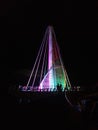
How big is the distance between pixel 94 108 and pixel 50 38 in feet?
12.6

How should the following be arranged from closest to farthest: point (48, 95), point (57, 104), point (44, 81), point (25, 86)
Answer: point (57, 104) → point (48, 95) → point (25, 86) → point (44, 81)

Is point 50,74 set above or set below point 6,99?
above

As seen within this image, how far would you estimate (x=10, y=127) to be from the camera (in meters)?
4.20

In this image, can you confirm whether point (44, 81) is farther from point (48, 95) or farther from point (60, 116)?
point (60, 116)

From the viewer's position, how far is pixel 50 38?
26.6 feet

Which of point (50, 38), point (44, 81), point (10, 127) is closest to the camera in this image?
point (10, 127)

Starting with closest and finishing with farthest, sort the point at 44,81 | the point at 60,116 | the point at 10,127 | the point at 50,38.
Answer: the point at 10,127 < the point at 60,116 < the point at 44,81 < the point at 50,38

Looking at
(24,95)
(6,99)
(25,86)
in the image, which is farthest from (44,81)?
(6,99)

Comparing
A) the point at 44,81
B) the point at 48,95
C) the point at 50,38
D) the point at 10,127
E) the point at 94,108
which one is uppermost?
the point at 50,38

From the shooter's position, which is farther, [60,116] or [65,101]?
[65,101]


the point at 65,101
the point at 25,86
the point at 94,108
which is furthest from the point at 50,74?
the point at 94,108

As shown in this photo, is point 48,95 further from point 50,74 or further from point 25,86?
point 50,74

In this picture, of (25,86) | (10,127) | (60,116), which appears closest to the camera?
(10,127)

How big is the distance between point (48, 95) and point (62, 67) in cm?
206
